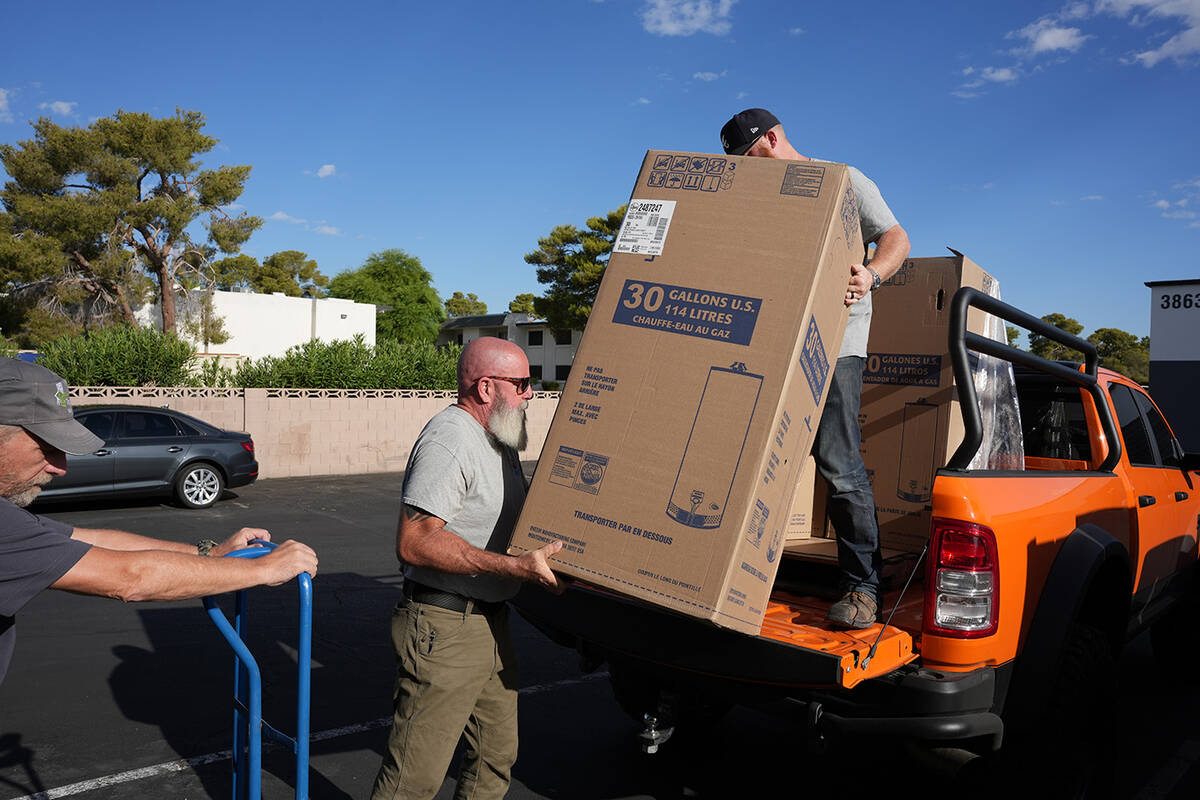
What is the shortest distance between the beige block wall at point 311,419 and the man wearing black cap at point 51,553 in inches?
558

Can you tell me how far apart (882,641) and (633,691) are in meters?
1.40

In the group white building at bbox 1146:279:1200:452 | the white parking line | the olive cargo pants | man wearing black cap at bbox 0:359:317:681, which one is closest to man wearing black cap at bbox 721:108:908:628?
the olive cargo pants

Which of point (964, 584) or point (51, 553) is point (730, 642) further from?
point (51, 553)

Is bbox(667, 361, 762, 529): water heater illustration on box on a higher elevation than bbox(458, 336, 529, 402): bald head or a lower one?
lower

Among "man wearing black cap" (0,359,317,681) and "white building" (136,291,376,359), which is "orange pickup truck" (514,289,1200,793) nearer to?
"man wearing black cap" (0,359,317,681)

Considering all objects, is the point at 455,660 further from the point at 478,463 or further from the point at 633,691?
the point at 633,691

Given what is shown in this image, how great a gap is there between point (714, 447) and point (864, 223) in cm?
116

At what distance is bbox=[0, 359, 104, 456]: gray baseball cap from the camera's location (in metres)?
1.90

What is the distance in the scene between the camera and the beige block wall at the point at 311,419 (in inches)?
610

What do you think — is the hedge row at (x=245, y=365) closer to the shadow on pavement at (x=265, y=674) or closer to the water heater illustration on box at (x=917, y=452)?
the shadow on pavement at (x=265, y=674)

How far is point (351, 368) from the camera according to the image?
62.5ft

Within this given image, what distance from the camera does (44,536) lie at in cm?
182

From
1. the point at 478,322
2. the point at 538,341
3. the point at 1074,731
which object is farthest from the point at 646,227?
the point at 478,322

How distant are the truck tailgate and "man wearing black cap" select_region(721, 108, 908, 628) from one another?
0.22 m
